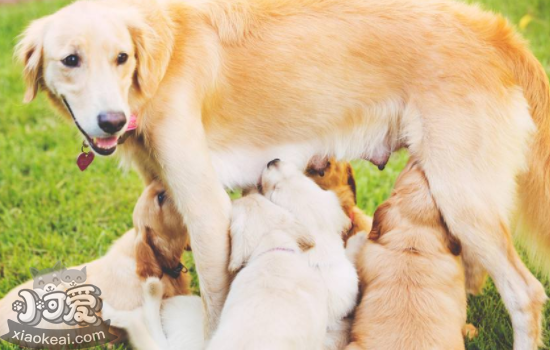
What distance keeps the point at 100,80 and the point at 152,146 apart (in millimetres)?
474

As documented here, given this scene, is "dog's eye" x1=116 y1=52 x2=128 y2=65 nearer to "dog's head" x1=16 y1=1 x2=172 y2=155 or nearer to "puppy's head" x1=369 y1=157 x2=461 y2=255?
"dog's head" x1=16 y1=1 x2=172 y2=155

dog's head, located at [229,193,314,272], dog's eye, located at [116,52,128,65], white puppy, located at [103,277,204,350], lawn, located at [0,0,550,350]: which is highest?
dog's eye, located at [116,52,128,65]

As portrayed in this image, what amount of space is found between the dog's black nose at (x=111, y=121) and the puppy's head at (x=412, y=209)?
53.9 inches

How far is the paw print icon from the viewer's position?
12.1 feet

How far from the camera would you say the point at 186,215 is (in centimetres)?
331

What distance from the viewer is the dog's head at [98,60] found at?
299 cm

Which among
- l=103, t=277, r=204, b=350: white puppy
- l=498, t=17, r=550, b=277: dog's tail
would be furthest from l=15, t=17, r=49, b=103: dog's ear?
l=498, t=17, r=550, b=277: dog's tail

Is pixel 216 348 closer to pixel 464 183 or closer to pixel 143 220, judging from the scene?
pixel 143 220

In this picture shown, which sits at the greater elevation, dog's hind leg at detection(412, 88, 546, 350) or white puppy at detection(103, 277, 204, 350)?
dog's hind leg at detection(412, 88, 546, 350)

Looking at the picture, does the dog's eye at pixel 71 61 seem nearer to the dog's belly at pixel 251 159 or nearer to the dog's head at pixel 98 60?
the dog's head at pixel 98 60

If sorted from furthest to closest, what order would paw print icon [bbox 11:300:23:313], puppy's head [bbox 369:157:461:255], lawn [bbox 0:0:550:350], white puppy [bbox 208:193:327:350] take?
lawn [bbox 0:0:550:350]
paw print icon [bbox 11:300:23:313]
puppy's head [bbox 369:157:461:255]
white puppy [bbox 208:193:327:350]

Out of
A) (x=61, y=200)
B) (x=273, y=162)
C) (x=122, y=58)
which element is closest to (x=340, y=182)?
(x=273, y=162)

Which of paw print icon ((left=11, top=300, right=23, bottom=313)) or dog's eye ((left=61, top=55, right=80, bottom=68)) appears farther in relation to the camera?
paw print icon ((left=11, top=300, right=23, bottom=313))

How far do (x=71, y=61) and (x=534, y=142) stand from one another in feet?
7.65
